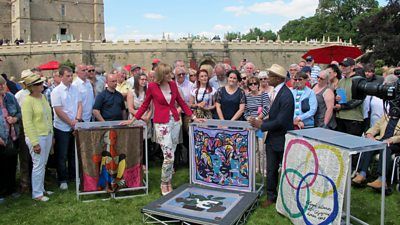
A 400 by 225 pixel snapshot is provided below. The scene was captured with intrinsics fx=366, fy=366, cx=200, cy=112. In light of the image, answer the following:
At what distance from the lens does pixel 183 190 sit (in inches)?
221

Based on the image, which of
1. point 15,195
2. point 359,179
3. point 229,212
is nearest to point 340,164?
point 229,212

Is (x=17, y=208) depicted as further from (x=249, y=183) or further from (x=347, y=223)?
(x=347, y=223)

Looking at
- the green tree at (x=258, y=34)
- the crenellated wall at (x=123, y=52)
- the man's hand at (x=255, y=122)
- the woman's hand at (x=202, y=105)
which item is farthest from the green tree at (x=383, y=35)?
the green tree at (x=258, y=34)

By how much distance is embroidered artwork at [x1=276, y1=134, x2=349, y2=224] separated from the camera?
4.01 m

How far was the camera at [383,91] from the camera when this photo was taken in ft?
Result: 13.7

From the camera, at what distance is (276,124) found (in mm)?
5086

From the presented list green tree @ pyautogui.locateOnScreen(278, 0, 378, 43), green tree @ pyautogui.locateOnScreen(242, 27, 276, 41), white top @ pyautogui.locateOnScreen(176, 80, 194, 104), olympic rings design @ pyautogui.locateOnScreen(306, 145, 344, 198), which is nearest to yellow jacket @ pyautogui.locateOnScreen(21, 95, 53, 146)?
white top @ pyautogui.locateOnScreen(176, 80, 194, 104)

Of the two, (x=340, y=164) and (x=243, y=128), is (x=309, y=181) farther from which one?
(x=243, y=128)

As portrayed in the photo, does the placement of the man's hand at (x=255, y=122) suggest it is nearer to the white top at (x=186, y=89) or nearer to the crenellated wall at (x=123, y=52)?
the white top at (x=186, y=89)

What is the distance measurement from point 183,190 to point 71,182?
95.8 inches

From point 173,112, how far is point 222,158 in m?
1.08

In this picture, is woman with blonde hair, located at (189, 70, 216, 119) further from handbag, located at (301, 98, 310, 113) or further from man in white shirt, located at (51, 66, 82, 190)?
man in white shirt, located at (51, 66, 82, 190)

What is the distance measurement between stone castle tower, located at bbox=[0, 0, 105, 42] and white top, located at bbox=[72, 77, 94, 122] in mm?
51312

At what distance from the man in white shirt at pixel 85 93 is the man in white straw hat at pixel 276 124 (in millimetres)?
3261
